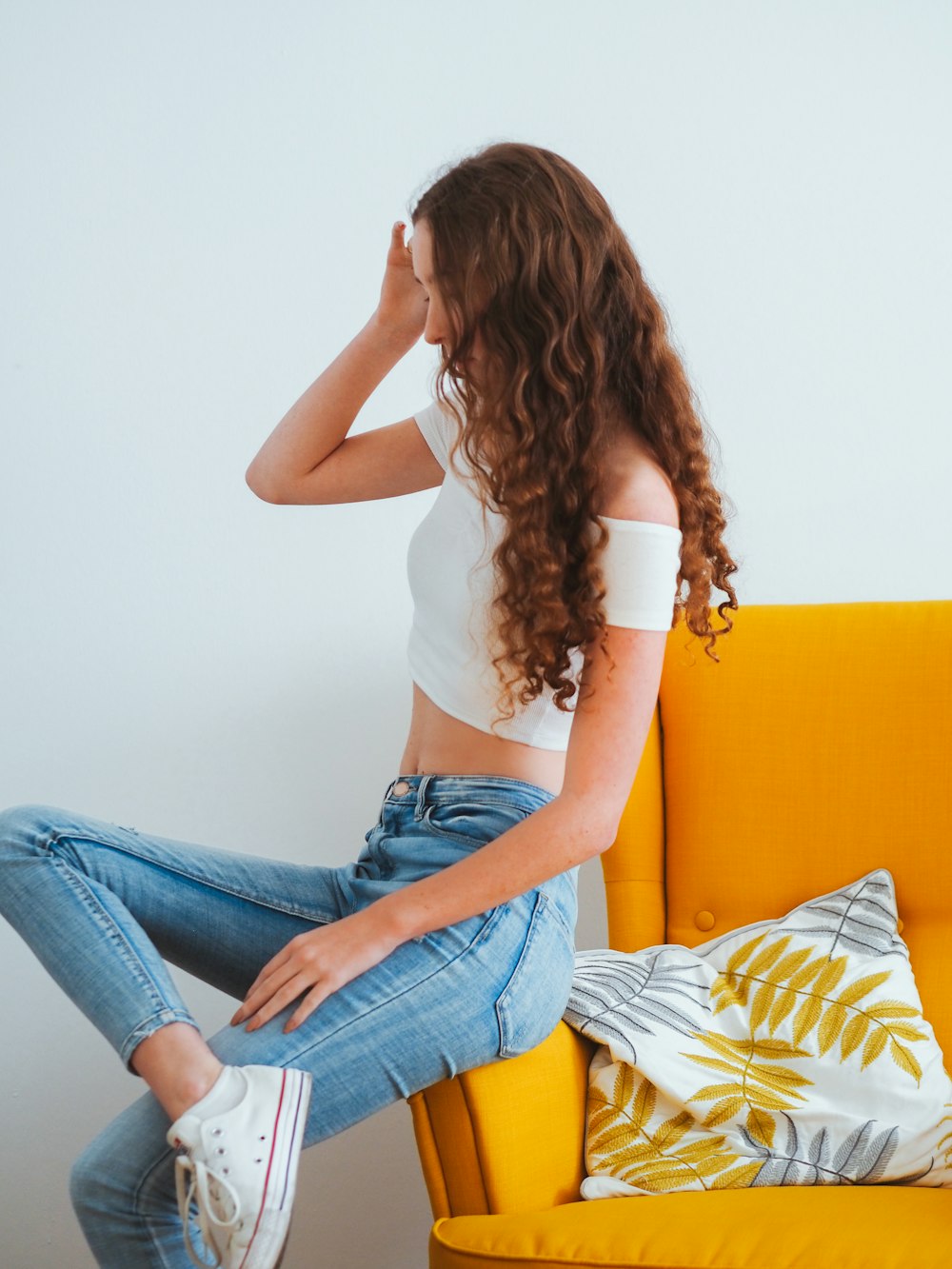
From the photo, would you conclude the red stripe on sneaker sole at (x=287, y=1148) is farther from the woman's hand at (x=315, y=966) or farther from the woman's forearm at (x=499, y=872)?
the woman's forearm at (x=499, y=872)

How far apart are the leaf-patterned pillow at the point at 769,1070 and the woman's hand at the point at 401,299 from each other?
0.80 metres

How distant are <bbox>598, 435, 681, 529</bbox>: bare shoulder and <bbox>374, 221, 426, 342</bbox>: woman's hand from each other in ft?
1.17

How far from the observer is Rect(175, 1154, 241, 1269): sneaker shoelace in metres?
0.93

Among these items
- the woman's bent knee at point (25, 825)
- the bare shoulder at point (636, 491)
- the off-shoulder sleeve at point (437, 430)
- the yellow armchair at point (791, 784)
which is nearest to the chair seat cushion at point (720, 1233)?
the yellow armchair at point (791, 784)

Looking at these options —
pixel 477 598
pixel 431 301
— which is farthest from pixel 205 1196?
pixel 431 301

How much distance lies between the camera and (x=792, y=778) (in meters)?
1.54

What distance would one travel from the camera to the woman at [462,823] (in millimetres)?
994

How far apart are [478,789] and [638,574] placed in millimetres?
281

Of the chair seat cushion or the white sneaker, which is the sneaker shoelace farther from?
the chair seat cushion

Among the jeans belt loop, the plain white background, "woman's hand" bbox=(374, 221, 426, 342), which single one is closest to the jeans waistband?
the jeans belt loop

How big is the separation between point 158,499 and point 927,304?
4.34 feet

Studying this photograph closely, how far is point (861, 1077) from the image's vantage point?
4.16 feet

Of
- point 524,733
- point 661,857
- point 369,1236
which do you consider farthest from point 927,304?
point 369,1236

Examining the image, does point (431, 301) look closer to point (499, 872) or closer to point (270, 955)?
point (499, 872)
